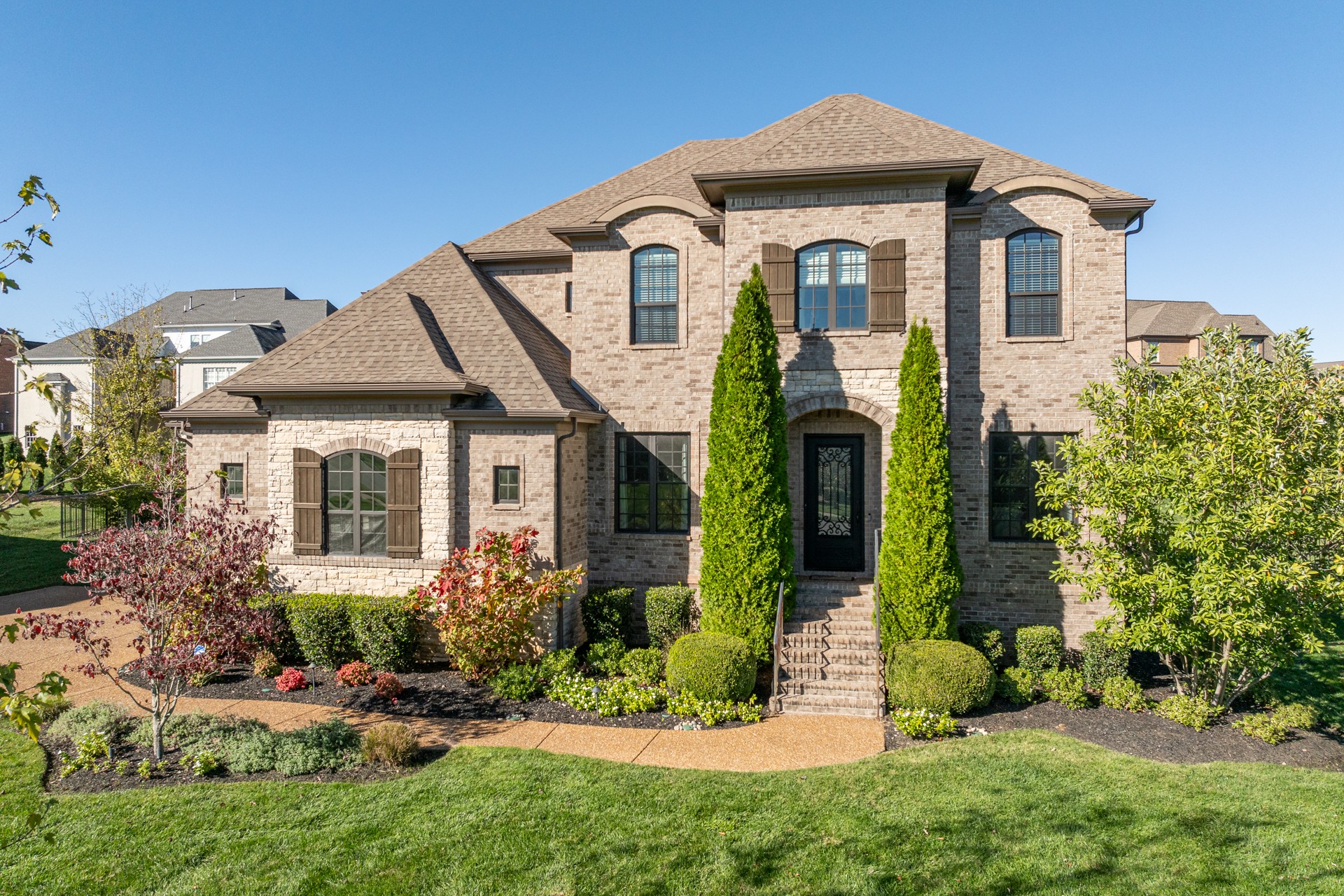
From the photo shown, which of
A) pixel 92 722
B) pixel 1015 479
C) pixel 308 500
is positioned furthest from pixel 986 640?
pixel 92 722

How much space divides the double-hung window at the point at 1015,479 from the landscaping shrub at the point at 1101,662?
2092mm

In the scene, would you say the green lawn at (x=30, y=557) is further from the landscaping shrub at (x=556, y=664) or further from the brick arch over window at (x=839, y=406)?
the brick arch over window at (x=839, y=406)

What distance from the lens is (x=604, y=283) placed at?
519 inches

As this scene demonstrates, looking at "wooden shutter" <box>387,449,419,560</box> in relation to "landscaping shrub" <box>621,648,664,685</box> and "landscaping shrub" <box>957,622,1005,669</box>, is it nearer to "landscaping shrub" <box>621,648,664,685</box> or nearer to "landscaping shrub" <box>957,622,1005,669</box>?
"landscaping shrub" <box>621,648,664,685</box>

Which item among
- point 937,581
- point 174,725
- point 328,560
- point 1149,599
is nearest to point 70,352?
point 328,560

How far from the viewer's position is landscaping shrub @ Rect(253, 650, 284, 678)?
10.8 metres

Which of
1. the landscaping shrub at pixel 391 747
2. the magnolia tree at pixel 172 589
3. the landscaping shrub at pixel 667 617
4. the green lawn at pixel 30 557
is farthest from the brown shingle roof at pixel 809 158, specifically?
the green lawn at pixel 30 557

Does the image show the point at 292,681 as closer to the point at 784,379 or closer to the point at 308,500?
the point at 308,500

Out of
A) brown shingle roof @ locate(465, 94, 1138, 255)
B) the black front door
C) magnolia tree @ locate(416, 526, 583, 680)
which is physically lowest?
magnolia tree @ locate(416, 526, 583, 680)

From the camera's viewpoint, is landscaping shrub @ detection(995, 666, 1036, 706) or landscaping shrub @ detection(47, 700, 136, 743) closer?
landscaping shrub @ detection(47, 700, 136, 743)

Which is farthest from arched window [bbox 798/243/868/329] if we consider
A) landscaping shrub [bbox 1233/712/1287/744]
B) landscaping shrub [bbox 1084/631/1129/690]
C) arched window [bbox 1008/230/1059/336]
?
landscaping shrub [bbox 1233/712/1287/744]

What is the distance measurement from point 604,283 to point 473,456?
408cm

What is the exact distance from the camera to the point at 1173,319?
45625 millimetres

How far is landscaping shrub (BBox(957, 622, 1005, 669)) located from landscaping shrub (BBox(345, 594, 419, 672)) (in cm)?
865
